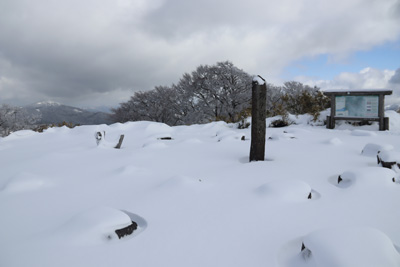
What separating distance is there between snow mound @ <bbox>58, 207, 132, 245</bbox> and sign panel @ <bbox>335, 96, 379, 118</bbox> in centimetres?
952

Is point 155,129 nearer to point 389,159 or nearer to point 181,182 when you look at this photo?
point 181,182

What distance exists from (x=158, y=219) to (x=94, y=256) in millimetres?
619

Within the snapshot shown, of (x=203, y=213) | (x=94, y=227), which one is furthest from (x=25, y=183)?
(x=203, y=213)

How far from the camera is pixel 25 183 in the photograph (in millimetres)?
2943

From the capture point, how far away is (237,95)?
2133 centimetres

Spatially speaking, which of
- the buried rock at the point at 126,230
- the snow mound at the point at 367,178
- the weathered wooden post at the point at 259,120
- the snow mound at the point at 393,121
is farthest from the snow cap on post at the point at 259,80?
the snow mound at the point at 393,121

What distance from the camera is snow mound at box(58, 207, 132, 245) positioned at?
1712 millimetres

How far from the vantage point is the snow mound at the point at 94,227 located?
67.4 inches

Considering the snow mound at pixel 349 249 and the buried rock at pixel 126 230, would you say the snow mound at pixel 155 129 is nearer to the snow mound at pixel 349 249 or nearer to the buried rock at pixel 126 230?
the buried rock at pixel 126 230

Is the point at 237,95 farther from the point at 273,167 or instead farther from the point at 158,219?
the point at 158,219

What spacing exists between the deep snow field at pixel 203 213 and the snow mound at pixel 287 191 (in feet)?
0.04

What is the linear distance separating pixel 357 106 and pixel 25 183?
34.2 ft

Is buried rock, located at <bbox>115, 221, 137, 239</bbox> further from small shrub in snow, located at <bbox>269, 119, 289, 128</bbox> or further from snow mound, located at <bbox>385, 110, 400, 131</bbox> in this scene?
snow mound, located at <bbox>385, 110, 400, 131</bbox>

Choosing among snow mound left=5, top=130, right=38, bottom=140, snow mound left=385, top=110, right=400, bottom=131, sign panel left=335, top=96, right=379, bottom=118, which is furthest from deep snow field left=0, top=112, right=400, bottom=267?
snow mound left=385, top=110, right=400, bottom=131
